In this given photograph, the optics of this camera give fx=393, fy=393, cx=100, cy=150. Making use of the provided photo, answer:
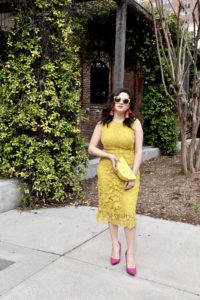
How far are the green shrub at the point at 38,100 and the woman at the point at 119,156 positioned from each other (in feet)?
5.74

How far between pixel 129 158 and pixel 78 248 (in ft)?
3.75

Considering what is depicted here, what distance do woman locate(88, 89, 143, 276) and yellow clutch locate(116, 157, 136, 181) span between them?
4 centimetres

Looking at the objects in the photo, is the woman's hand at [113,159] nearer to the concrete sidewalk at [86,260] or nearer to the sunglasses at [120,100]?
the sunglasses at [120,100]

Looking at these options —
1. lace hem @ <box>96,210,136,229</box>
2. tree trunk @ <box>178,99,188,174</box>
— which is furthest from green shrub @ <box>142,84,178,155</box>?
lace hem @ <box>96,210,136,229</box>

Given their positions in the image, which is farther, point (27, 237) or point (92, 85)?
point (92, 85)

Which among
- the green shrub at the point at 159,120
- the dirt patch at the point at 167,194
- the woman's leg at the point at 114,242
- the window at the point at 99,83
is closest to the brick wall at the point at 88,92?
the window at the point at 99,83

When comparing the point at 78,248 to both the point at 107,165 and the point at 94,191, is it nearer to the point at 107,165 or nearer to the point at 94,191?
the point at 107,165

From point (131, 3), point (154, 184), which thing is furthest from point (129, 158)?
point (131, 3)

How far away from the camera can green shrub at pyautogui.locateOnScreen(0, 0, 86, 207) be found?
16.3 ft

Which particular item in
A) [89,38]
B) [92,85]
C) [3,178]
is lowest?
[3,178]

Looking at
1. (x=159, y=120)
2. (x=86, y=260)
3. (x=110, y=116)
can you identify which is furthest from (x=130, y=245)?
(x=159, y=120)

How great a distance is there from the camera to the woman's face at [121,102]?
3342 millimetres

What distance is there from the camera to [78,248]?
12.8 feet

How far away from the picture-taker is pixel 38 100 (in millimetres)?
5027
